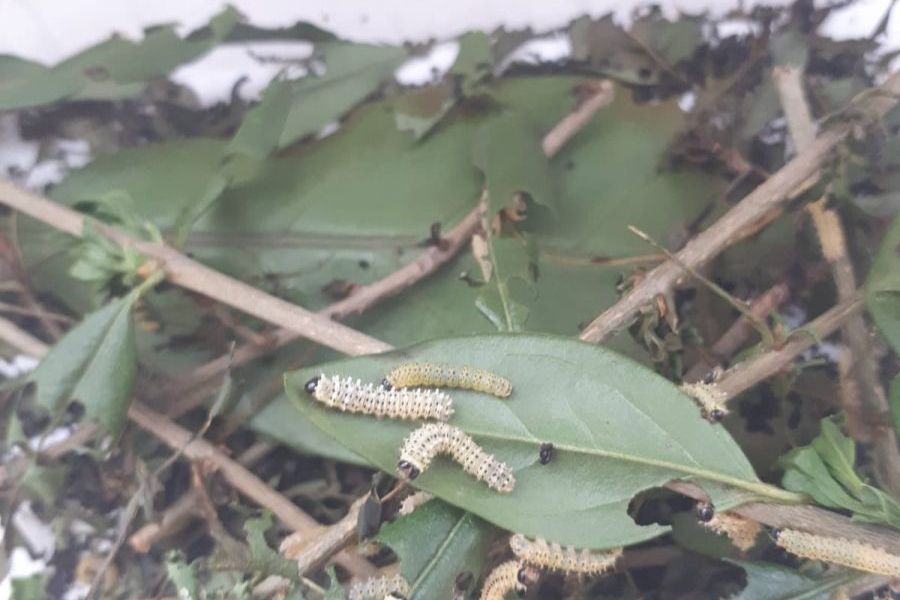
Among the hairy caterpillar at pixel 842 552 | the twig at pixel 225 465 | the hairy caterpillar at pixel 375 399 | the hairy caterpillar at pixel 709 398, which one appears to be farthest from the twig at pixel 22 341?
the hairy caterpillar at pixel 842 552

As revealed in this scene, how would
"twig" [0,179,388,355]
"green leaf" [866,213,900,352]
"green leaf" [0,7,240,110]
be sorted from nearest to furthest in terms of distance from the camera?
"green leaf" [866,213,900,352] → "twig" [0,179,388,355] → "green leaf" [0,7,240,110]

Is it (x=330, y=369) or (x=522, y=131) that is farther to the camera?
(x=522, y=131)

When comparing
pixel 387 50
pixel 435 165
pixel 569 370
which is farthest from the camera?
pixel 387 50

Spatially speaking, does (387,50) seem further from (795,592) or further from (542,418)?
(795,592)

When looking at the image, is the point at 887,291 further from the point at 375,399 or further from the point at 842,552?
the point at 375,399

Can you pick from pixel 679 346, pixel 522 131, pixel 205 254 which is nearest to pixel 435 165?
pixel 522 131

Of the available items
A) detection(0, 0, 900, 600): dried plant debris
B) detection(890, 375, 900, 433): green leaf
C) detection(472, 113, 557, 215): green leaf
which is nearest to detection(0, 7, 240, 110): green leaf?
detection(0, 0, 900, 600): dried plant debris

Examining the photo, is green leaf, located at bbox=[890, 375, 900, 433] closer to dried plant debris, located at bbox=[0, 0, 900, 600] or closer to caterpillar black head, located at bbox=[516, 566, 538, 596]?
dried plant debris, located at bbox=[0, 0, 900, 600]
